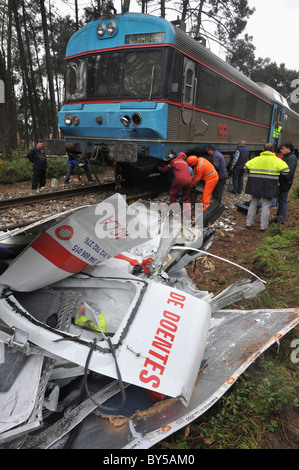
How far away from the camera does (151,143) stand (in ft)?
19.6

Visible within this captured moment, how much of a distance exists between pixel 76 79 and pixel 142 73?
1.83 m

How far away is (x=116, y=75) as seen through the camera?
6230 millimetres

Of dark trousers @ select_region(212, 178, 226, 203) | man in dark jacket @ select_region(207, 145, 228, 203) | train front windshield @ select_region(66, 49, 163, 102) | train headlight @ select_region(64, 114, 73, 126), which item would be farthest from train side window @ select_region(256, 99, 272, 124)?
train headlight @ select_region(64, 114, 73, 126)

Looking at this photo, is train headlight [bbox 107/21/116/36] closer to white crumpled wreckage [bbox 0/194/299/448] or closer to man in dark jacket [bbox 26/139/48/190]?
man in dark jacket [bbox 26/139/48/190]

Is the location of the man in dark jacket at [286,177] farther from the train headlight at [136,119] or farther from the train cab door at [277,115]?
the train cab door at [277,115]

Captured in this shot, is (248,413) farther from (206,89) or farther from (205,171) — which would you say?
(206,89)

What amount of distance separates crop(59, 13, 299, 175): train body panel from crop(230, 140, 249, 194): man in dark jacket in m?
1.65

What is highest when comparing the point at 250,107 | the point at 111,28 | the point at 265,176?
the point at 111,28

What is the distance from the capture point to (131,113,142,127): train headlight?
5.89 metres

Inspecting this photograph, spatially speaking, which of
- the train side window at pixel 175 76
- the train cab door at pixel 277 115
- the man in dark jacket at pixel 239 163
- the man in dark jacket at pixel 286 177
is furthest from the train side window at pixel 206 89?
the train cab door at pixel 277 115

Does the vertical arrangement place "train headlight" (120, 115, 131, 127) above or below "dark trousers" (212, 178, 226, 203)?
above

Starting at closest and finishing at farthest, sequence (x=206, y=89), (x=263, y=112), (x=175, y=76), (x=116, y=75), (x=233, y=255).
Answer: (x=233, y=255), (x=175, y=76), (x=116, y=75), (x=206, y=89), (x=263, y=112)

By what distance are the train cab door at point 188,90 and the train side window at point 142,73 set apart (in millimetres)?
699

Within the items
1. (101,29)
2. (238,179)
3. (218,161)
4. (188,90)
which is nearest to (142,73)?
(188,90)
